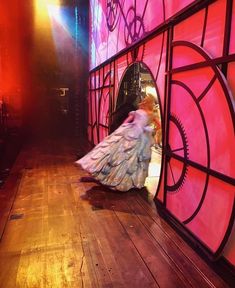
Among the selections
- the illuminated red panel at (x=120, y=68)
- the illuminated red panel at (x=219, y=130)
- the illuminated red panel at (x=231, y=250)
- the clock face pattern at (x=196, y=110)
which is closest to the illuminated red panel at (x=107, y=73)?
the illuminated red panel at (x=120, y=68)

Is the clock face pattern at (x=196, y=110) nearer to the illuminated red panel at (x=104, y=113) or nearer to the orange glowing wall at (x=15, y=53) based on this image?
the illuminated red panel at (x=104, y=113)

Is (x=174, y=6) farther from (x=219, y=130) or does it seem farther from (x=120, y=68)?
(x=120, y=68)

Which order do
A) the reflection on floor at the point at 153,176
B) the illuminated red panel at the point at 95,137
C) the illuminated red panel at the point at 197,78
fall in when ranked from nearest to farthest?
the illuminated red panel at the point at 197,78, the reflection on floor at the point at 153,176, the illuminated red panel at the point at 95,137

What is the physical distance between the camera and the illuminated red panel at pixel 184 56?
2.31 meters

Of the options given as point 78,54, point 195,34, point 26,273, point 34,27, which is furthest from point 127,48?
point 34,27

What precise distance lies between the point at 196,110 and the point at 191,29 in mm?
736

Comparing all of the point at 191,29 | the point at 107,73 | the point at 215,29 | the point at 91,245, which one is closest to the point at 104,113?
the point at 107,73

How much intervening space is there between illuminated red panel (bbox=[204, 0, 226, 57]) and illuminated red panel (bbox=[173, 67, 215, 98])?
149 millimetres

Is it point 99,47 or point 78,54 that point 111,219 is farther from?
point 78,54

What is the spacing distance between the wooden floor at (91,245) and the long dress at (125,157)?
22 centimetres

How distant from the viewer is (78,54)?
876 centimetres

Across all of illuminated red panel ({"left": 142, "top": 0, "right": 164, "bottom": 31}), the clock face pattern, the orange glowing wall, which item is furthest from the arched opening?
the orange glowing wall

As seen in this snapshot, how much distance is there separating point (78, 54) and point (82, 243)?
746 cm

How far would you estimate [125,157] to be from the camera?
146 inches
